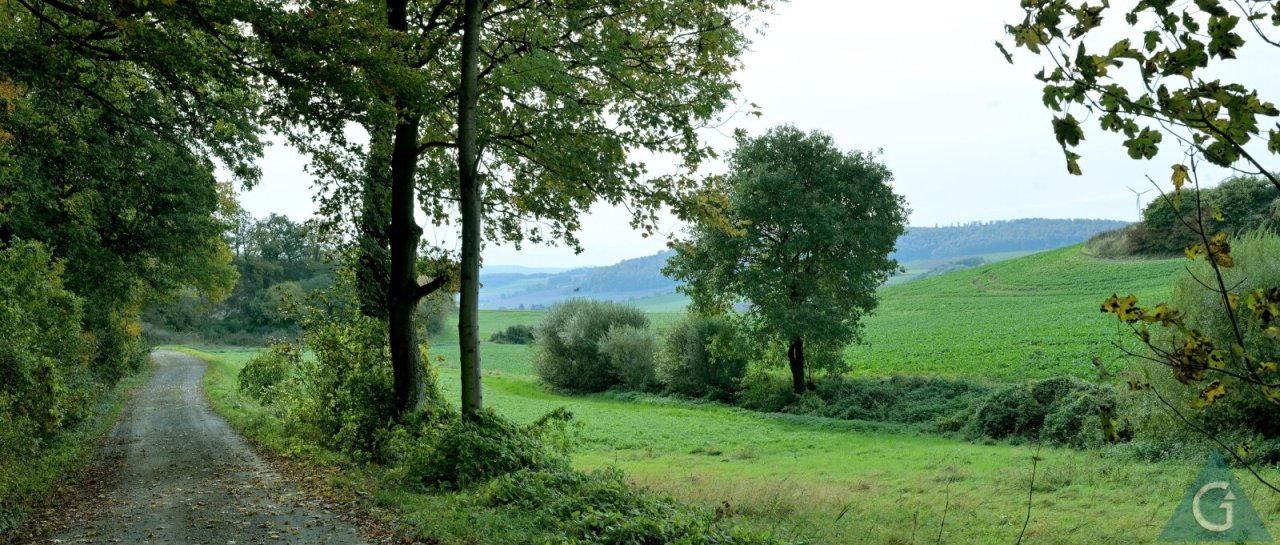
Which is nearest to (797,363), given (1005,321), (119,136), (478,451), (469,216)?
(1005,321)

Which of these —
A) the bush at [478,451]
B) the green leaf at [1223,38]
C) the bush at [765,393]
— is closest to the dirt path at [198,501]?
the bush at [478,451]

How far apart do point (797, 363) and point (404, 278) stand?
2413 centimetres

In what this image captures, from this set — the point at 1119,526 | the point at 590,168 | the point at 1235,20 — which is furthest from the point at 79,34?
the point at 1119,526

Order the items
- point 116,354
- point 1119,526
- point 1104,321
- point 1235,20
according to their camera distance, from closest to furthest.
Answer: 1. point 1235,20
2. point 1119,526
3. point 116,354
4. point 1104,321

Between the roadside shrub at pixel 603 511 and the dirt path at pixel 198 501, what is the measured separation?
1.95 m

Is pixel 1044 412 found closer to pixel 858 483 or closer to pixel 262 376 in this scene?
pixel 858 483

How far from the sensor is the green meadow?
12820 mm

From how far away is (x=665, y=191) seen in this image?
14008 mm

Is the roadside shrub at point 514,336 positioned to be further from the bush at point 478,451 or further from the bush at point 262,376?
the bush at point 478,451

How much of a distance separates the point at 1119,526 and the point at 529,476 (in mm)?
9306

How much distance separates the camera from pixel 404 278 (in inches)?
574

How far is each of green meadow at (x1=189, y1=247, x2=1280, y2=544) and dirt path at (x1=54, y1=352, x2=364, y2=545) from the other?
1359 millimetres

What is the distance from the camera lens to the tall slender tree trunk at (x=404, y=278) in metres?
14.3

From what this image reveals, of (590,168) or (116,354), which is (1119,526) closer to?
(590,168)
